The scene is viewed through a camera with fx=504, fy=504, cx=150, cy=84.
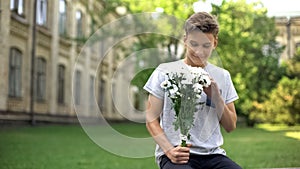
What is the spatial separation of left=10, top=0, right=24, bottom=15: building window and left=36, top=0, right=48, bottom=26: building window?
3.00 ft

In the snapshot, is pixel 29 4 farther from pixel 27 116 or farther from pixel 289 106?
pixel 289 106

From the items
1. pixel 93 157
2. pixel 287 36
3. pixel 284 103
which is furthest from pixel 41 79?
pixel 93 157

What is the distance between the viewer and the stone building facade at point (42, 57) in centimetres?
1225

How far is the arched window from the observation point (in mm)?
15758

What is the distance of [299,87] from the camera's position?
42.3 ft

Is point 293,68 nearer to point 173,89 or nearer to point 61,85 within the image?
point 61,85

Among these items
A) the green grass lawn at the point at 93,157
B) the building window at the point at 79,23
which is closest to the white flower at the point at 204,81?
the green grass lawn at the point at 93,157

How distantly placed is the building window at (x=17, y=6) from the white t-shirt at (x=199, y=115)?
11480mm

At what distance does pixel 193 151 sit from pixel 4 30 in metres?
11.1

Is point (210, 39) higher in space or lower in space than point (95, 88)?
higher

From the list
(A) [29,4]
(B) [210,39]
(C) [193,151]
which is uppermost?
(A) [29,4]

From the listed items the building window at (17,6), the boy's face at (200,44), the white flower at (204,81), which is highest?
the building window at (17,6)

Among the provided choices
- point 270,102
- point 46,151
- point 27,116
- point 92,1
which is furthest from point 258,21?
point 46,151

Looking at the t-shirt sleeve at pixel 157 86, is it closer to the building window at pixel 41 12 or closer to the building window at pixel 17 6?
the building window at pixel 17 6
